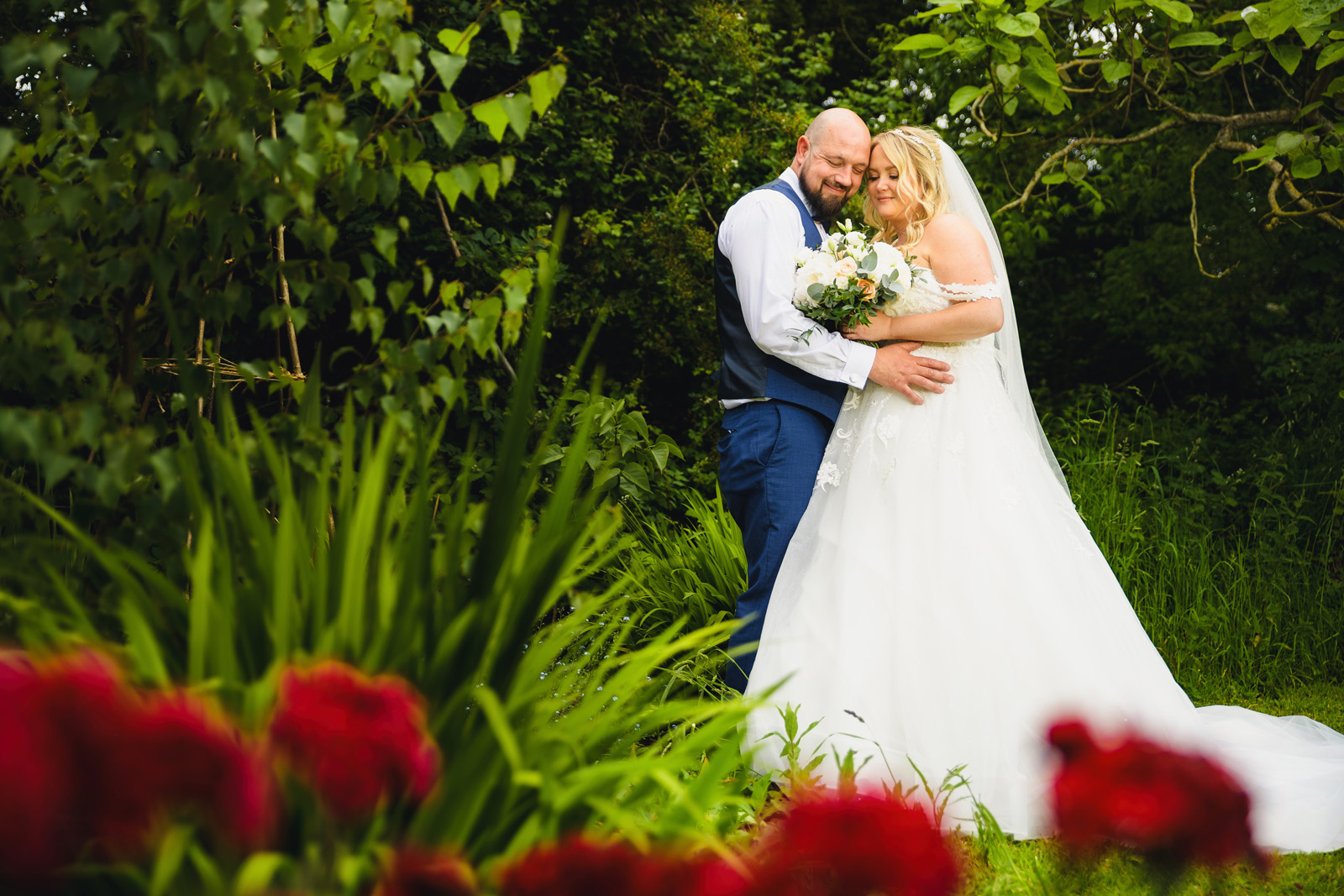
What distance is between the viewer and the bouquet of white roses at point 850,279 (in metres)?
3.45

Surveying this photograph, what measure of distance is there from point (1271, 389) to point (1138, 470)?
7.93 feet

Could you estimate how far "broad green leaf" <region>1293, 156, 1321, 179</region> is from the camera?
12.7 feet

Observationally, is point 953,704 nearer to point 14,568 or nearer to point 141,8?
point 14,568

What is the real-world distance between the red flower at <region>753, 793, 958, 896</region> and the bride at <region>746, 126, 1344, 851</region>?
1909 millimetres

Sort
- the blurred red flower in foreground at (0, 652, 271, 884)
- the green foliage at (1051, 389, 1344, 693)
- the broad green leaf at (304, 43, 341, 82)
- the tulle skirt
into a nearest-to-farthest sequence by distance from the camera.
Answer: the blurred red flower in foreground at (0, 652, 271, 884), the broad green leaf at (304, 43, 341, 82), the tulle skirt, the green foliage at (1051, 389, 1344, 693)

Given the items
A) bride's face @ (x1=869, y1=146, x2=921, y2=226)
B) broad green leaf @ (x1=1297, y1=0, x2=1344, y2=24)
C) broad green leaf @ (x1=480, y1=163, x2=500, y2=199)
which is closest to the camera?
broad green leaf @ (x1=480, y1=163, x2=500, y2=199)

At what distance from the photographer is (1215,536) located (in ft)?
18.9

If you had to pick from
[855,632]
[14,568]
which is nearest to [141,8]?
[14,568]

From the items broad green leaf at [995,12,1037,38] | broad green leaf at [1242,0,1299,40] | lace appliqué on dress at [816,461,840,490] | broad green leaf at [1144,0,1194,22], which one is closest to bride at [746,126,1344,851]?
lace appliqué on dress at [816,461,840,490]

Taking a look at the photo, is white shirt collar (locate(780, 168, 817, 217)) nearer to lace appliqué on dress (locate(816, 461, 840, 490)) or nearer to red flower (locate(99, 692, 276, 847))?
lace appliqué on dress (locate(816, 461, 840, 490))

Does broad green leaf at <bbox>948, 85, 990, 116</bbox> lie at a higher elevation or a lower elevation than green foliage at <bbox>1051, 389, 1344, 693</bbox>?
higher

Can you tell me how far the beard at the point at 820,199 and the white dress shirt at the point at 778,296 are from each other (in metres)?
0.16

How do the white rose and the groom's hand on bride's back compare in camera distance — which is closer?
the white rose

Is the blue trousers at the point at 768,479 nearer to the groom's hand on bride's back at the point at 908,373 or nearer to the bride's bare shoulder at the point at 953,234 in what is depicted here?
the groom's hand on bride's back at the point at 908,373
